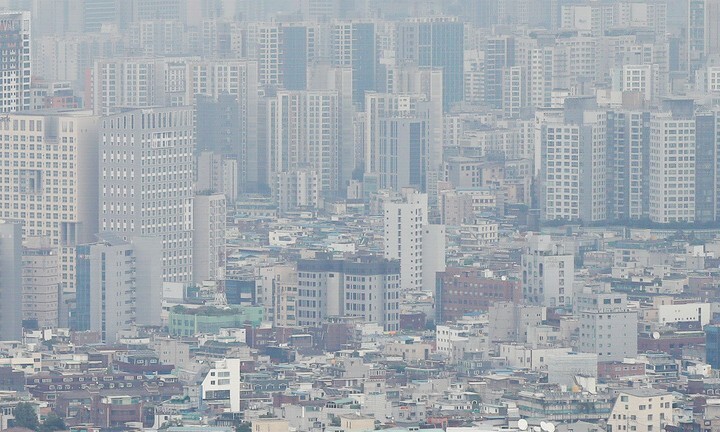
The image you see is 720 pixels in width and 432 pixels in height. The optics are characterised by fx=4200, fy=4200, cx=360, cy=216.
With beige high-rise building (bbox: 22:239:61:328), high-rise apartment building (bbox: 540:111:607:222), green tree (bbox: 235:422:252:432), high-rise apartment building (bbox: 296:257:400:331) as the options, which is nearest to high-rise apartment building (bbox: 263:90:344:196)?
high-rise apartment building (bbox: 540:111:607:222)

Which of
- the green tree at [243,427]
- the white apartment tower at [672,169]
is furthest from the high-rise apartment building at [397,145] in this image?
the green tree at [243,427]

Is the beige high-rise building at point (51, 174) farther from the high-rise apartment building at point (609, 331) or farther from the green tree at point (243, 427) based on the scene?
the green tree at point (243, 427)

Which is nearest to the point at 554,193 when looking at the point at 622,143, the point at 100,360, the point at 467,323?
the point at 622,143

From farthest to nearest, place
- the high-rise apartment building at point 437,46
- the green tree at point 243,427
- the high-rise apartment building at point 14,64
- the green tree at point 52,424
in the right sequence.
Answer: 1. the high-rise apartment building at point 437,46
2. the high-rise apartment building at point 14,64
3. the green tree at point 52,424
4. the green tree at point 243,427

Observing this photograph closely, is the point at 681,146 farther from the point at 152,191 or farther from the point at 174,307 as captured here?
the point at 174,307

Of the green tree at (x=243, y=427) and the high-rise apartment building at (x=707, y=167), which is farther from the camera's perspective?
the high-rise apartment building at (x=707, y=167)

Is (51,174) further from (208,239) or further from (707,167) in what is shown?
(707,167)

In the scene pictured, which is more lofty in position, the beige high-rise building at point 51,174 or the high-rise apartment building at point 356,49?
the high-rise apartment building at point 356,49

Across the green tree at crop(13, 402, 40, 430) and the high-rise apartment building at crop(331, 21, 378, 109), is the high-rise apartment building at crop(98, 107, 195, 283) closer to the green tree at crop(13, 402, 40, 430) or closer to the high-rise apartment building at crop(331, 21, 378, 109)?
the green tree at crop(13, 402, 40, 430)
